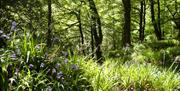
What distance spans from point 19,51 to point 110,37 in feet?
112

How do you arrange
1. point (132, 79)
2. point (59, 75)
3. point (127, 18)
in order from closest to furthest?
point (59, 75) < point (132, 79) < point (127, 18)

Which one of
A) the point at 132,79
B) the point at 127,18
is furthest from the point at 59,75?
the point at 127,18

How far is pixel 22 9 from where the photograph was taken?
1028 centimetres

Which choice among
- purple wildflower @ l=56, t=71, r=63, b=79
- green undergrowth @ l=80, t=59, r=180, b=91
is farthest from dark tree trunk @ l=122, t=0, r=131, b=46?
purple wildflower @ l=56, t=71, r=63, b=79


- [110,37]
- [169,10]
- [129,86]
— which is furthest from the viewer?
[110,37]

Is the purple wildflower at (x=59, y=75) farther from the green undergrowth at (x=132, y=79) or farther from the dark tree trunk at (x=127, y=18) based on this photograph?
the dark tree trunk at (x=127, y=18)

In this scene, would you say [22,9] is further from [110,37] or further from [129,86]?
[110,37]

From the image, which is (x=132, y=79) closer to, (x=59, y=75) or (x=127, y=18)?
(x=59, y=75)

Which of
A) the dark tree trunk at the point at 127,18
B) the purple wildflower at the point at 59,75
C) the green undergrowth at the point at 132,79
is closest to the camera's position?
the purple wildflower at the point at 59,75

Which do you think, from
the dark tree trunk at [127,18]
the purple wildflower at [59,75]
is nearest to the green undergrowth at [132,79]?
the purple wildflower at [59,75]

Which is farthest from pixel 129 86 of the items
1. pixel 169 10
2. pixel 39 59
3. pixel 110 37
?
pixel 110 37

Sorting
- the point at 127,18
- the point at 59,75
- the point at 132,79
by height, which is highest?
the point at 127,18

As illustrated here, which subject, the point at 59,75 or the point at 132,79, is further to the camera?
the point at 132,79

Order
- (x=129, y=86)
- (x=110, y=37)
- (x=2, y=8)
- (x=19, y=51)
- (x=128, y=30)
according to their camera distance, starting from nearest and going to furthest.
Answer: (x=19, y=51), (x=129, y=86), (x=2, y=8), (x=128, y=30), (x=110, y=37)
